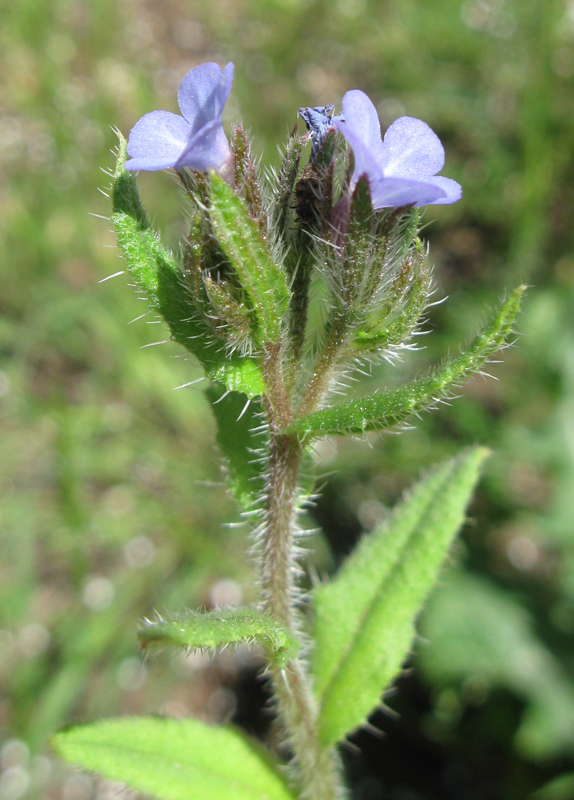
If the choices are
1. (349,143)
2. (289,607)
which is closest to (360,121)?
(349,143)

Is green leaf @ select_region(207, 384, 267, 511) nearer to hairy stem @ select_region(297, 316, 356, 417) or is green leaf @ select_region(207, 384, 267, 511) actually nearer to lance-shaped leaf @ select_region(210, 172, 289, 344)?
hairy stem @ select_region(297, 316, 356, 417)

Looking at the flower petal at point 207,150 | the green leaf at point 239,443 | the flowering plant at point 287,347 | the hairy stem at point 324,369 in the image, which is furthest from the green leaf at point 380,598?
the flower petal at point 207,150

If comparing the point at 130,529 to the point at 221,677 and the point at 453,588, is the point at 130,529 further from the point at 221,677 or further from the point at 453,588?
the point at 453,588

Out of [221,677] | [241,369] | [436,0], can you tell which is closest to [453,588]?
[221,677]

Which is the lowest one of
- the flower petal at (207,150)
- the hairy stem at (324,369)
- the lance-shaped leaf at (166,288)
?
the hairy stem at (324,369)

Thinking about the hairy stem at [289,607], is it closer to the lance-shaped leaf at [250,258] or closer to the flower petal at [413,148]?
the lance-shaped leaf at [250,258]
